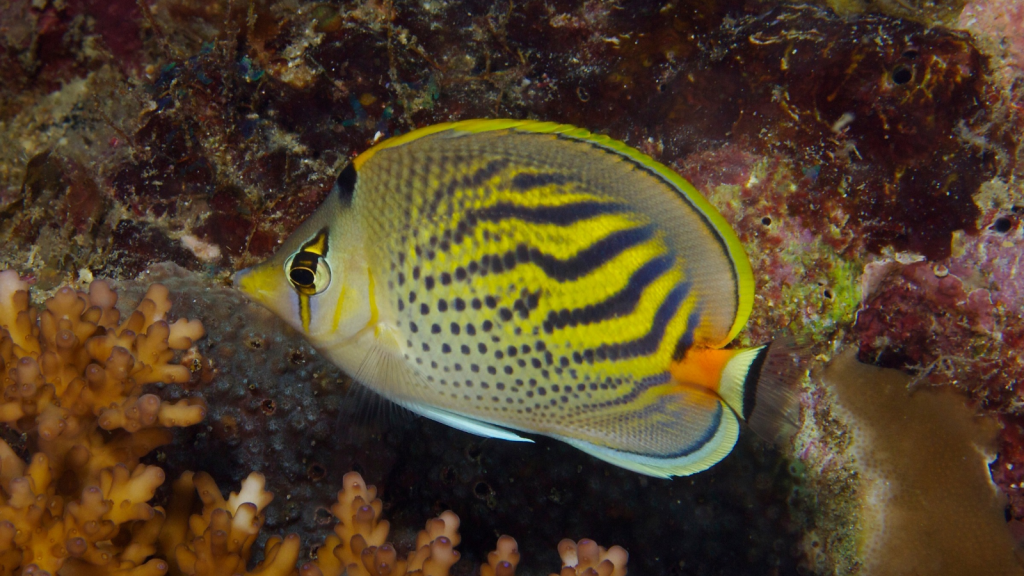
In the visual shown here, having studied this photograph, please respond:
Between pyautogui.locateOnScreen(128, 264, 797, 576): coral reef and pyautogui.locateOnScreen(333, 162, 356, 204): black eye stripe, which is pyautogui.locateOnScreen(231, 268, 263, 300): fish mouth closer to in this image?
pyautogui.locateOnScreen(333, 162, 356, 204): black eye stripe

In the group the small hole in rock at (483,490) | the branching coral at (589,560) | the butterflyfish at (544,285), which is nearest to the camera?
the butterflyfish at (544,285)

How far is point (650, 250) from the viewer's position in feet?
5.83

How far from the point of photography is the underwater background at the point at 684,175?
2.65m

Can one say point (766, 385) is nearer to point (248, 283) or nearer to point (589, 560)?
point (589, 560)

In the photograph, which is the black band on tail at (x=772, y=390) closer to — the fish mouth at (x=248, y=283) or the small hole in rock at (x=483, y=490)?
the small hole in rock at (x=483, y=490)

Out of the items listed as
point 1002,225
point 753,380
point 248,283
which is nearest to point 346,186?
point 248,283

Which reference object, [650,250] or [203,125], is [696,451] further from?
[203,125]

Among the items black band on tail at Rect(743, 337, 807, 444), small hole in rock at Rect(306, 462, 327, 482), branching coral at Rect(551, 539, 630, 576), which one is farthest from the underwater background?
black band on tail at Rect(743, 337, 807, 444)

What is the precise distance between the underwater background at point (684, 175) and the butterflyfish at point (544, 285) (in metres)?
1.09

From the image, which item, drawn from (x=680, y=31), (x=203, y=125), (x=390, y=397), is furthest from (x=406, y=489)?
(x=680, y=31)

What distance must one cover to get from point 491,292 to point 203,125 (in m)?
2.22

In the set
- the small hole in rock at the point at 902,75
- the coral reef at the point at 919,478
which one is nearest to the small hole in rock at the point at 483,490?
the coral reef at the point at 919,478

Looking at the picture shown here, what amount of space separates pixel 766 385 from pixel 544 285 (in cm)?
80

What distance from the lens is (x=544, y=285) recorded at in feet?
5.67
